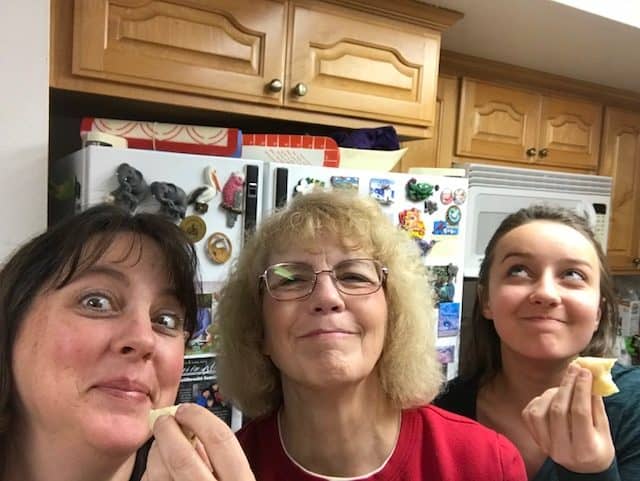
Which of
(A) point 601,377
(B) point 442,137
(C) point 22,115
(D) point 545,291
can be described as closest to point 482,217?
(B) point 442,137

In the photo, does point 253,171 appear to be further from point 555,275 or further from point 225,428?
point 225,428

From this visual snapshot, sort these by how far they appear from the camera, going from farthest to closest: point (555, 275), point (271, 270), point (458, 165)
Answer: point (458, 165) → point (555, 275) → point (271, 270)

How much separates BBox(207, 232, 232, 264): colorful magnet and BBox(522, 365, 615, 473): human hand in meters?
0.82

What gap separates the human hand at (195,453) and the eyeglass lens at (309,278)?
301 mm

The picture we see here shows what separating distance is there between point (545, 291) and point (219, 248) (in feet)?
2.53

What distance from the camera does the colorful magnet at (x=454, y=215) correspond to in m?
1.77

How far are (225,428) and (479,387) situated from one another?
2.43ft

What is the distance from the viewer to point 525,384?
115 centimetres

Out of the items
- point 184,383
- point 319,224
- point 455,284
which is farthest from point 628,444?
point 184,383

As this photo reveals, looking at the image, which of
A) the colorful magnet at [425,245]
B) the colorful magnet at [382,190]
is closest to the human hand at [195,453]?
the colorful magnet at [382,190]

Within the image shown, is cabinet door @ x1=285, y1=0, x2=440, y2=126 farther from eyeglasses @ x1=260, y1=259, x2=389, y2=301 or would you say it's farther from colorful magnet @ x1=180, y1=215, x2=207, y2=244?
eyeglasses @ x1=260, y1=259, x2=389, y2=301

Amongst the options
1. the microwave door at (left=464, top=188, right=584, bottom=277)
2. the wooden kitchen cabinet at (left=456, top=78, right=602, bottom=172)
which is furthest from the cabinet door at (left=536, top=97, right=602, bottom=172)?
the microwave door at (left=464, top=188, right=584, bottom=277)

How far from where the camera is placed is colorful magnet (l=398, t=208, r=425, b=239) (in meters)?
1.69

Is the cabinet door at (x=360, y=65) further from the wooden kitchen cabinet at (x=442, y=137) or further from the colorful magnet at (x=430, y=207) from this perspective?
the colorful magnet at (x=430, y=207)
